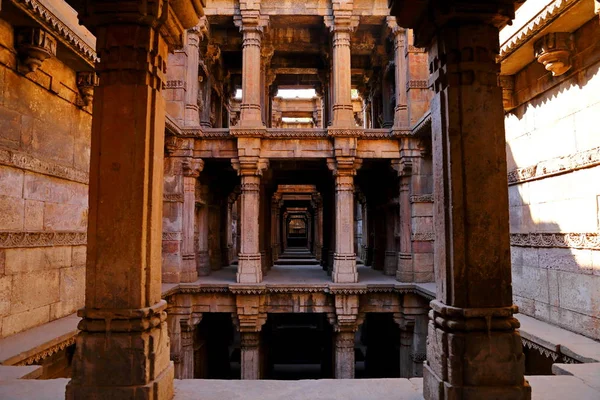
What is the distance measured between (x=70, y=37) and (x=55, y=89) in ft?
3.68

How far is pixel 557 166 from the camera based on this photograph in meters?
6.89

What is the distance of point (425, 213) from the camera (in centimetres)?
1140

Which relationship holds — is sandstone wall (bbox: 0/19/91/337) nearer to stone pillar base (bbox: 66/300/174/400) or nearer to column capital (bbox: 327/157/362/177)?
stone pillar base (bbox: 66/300/174/400)

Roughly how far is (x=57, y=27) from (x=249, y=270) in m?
6.88

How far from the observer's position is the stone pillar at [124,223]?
2969 mm

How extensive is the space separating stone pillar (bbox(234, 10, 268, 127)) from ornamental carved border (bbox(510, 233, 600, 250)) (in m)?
6.85

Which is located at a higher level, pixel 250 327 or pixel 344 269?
pixel 344 269

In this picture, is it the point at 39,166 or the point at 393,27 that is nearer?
the point at 39,166

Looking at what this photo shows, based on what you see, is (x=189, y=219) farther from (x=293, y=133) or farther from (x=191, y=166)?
(x=293, y=133)

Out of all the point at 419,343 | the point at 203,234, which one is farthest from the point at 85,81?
the point at 419,343

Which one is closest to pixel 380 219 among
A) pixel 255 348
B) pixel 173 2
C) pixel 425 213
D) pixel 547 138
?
pixel 425 213

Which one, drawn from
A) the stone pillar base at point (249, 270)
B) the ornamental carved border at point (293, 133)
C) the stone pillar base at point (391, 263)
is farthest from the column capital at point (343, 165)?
the stone pillar base at point (391, 263)

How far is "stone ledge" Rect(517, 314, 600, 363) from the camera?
5.30 metres

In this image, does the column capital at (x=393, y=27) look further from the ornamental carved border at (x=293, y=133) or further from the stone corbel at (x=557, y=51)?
the stone corbel at (x=557, y=51)
